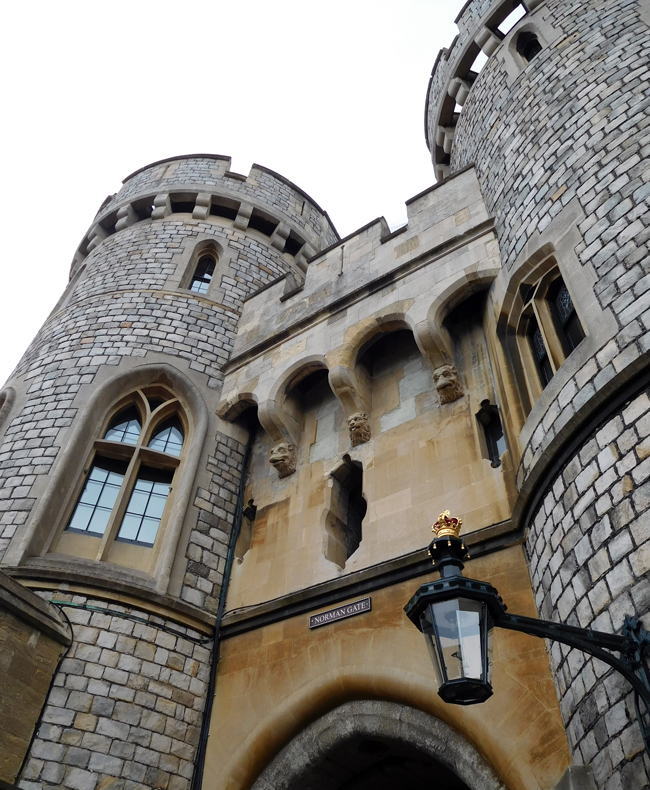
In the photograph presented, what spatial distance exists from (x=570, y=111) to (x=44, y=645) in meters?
7.20

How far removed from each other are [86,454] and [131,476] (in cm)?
55

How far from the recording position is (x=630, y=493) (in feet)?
13.5

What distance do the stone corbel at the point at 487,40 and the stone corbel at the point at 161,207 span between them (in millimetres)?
5803

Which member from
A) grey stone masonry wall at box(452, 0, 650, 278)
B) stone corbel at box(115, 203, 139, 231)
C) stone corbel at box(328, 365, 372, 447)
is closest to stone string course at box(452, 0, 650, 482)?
grey stone masonry wall at box(452, 0, 650, 278)

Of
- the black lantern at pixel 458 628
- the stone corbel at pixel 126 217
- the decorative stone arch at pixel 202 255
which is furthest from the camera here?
the stone corbel at pixel 126 217

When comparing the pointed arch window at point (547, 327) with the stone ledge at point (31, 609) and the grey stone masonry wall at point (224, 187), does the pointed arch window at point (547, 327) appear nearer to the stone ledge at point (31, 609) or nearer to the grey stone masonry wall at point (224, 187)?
the stone ledge at point (31, 609)

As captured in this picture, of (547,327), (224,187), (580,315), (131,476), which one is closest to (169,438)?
(131,476)

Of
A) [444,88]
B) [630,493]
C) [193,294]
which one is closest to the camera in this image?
[630,493]

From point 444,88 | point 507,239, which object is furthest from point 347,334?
point 444,88

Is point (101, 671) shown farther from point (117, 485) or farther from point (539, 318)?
point (539, 318)

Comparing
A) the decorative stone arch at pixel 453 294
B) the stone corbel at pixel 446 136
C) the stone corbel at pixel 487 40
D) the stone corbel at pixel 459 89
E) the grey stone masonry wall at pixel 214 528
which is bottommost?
the grey stone masonry wall at pixel 214 528

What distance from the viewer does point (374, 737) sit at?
18.2 feet

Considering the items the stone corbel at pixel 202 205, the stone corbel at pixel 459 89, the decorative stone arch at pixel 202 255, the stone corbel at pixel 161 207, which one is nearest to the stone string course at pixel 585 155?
the stone corbel at pixel 459 89

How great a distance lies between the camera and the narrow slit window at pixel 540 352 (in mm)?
6133
